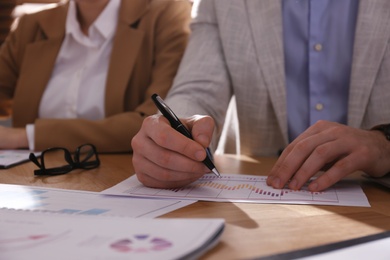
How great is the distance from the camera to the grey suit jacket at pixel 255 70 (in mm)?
1239

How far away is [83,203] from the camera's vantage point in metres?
0.72

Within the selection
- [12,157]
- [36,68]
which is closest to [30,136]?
[12,157]

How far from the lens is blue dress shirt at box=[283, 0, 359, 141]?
130cm

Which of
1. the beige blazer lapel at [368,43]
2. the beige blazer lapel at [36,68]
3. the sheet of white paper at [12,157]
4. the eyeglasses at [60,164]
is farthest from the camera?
the beige blazer lapel at [36,68]

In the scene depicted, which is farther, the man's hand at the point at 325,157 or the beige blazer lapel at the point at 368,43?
the beige blazer lapel at the point at 368,43

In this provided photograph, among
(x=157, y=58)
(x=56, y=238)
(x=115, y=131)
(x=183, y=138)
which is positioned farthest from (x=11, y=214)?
(x=157, y=58)

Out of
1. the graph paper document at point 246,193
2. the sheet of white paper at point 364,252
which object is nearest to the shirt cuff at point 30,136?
the graph paper document at point 246,193

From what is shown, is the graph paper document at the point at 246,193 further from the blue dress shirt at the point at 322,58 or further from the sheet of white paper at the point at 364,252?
the blue dress shirt at the point at 322,58

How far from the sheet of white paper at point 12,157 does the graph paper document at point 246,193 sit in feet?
1.04

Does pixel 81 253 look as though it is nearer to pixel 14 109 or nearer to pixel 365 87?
pixel 365 87

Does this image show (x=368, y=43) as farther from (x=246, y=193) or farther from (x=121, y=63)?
(x=121, y=63)

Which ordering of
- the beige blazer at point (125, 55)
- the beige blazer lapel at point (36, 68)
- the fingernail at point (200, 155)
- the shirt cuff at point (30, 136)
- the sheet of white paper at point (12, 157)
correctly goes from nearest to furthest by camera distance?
the fingernail at point (200, 155) < the sheet of white paper at point (12, 157) < the shirt cuff at point (30, 136) < the beige blazer at point (125, 55) < the beige blazer lapel at point (36, 68)

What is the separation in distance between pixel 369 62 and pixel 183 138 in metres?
0.62

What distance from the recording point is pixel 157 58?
1.70 meters
